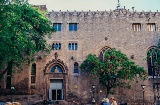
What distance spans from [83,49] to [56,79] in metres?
5.49

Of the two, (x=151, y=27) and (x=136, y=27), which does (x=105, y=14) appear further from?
(x=151, y=27)

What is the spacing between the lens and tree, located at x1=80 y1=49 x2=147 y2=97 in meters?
31.2

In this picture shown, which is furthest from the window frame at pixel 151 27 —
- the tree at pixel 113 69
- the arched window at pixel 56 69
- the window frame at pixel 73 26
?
Answer: the arched window at pixel 56 69

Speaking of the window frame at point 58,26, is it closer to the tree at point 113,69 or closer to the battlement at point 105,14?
the battlement at point 105,14

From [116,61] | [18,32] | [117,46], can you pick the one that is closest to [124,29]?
[117,46]

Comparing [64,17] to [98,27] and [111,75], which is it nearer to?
[98,27]

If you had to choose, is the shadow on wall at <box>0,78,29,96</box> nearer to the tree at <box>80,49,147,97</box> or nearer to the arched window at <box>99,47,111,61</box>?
the tree at <box>80,49,147,97</box>

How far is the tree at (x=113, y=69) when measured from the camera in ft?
102

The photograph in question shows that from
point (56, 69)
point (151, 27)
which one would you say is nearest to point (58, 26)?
point (56, 69)

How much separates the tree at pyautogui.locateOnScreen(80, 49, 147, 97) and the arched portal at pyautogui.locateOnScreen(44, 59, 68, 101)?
3.47 m

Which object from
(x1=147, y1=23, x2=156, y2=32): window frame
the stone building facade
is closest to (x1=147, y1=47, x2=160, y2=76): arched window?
the stone building facade

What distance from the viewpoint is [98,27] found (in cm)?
3641

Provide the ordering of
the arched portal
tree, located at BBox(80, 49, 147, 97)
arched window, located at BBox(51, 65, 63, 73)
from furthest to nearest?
arched window, located at BBox(51, 65, 63, 73) < the arched portal < tree, located at BBox(80, 49, 147, 97)

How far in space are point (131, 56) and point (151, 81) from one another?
13.9 feet
